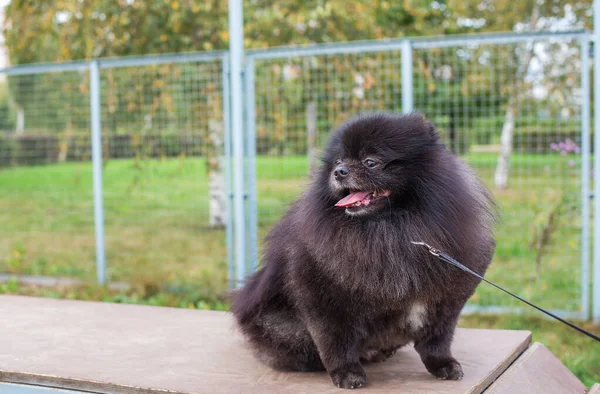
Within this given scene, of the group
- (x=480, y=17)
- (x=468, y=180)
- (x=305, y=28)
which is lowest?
(x=468, y=180)

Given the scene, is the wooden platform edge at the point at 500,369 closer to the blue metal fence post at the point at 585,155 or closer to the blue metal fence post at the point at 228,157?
the blue metal fence post at the point at 585,155

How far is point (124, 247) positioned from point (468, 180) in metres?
5.29

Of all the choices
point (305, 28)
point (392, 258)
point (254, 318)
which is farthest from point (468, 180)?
point (305, 28)

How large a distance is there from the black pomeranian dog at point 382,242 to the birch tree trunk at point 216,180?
3966mm

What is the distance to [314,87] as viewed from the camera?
553cm

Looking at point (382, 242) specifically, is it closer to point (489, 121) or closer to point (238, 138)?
point (238, 138)

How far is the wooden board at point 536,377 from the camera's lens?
7.05ft

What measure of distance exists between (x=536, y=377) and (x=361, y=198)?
1002mm

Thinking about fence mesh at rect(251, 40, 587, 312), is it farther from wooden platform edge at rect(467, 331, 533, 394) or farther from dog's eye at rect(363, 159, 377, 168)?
dog's eye at rect(363, 159, 377, 168)

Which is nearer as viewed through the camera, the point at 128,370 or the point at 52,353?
the point at 128,370

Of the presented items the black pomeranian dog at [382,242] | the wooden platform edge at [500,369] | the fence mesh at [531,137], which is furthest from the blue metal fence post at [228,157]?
the black pomeranian dog at [382,242]

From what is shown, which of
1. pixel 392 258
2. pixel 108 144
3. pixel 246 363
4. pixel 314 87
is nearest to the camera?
pixel 392 258

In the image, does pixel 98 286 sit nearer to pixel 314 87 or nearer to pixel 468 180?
pixel 314 87

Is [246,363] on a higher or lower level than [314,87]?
lower
